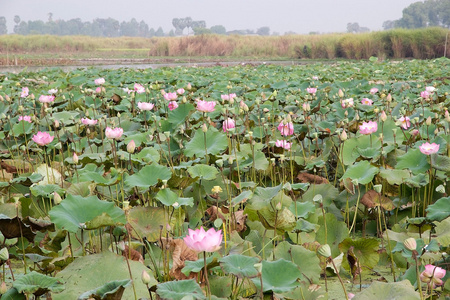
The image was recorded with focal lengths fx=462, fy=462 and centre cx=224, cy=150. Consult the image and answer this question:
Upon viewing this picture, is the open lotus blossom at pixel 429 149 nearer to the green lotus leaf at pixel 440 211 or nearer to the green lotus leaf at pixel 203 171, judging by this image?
the green lotus leaf at pixel 440 211

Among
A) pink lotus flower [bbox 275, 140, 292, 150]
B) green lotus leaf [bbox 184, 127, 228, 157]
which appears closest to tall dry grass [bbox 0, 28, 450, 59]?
pink lotus flower [bbox 275, 140, 292, 150]

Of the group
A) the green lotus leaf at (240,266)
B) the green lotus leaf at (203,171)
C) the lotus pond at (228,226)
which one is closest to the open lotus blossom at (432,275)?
the lotus pond at (228,226)

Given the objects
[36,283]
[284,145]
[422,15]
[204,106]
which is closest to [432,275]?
[36,283]

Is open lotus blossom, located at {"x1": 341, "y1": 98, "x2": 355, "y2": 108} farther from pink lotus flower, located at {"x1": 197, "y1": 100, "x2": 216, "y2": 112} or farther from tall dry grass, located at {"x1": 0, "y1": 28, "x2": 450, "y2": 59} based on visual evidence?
tall dry grass, located at {"x1": 0, "y1": 28, "x2": 450, "y2": 59}

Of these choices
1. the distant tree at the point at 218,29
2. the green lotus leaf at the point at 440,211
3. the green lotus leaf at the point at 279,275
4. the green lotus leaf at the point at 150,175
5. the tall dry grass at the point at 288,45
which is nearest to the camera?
the green lotus leaf at the point at 279,275

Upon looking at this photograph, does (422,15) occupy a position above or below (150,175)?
above

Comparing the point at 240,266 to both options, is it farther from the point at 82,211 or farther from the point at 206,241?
the point at 82,211

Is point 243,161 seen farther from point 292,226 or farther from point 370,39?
point 370,39

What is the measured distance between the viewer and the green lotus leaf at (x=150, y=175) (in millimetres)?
1605

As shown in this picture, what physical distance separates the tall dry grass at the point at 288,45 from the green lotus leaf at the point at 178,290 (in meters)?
16.2

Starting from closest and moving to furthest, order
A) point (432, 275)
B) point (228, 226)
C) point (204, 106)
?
point (432, 275) → point (228, 226) → point (204, 106)

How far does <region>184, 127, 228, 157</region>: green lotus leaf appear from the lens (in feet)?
6.98

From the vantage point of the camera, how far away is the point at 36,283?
1.04 m

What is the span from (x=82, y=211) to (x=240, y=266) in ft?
1.65
